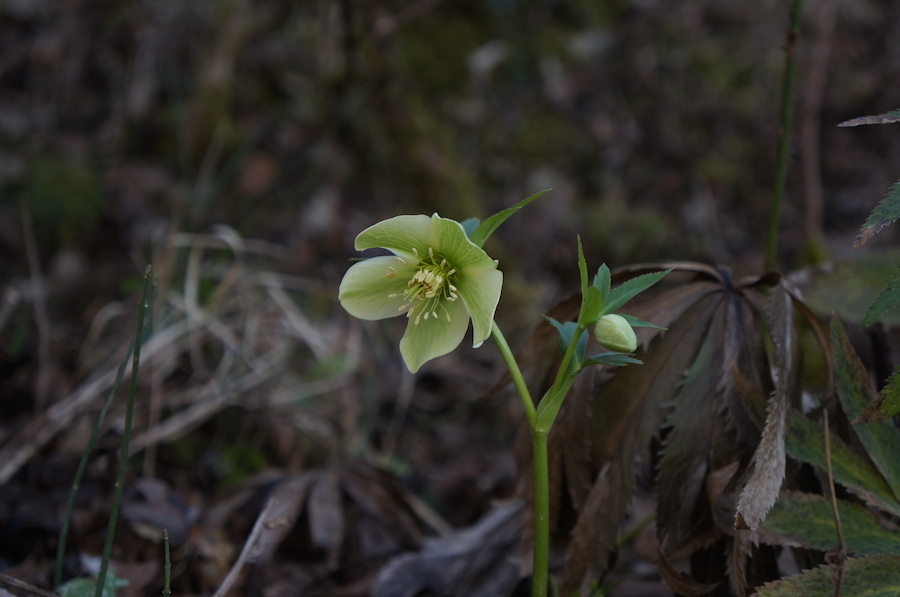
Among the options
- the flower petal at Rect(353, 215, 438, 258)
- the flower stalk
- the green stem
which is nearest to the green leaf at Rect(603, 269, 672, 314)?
the flower stalk

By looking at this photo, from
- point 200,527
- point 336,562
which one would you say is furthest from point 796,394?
point 200,527

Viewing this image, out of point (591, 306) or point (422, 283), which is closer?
point (591, 306)

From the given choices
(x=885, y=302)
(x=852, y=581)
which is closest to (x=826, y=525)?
(x=852, y=581)

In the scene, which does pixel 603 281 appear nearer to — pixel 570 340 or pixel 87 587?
pixel 570 340

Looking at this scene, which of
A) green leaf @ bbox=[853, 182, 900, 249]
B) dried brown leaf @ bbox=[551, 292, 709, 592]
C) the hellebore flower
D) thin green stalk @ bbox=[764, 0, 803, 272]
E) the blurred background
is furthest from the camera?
the blurred background

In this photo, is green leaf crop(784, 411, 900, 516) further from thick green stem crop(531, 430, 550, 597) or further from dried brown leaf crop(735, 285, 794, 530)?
thick green stem crop(531, 430, 550, 597)

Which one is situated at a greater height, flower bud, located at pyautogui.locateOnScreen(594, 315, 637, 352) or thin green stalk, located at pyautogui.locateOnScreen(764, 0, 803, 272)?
thin green stalk, located at pyautogui.locateOnScreen(764, 0, 803, 272)
